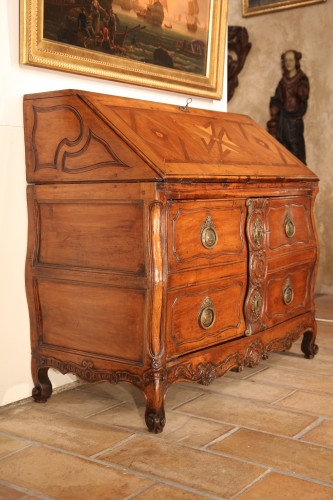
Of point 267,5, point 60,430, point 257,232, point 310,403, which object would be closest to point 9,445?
point 60,430

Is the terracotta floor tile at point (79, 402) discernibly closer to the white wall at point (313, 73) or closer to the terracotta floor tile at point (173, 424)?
the terracotta floor tile at point (173, 424)

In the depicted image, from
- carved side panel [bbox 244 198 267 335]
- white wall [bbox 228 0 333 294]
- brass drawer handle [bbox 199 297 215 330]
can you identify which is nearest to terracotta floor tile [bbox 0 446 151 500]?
brass drawer handle [bbox 199 297 215 330]

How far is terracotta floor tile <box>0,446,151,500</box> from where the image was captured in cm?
256

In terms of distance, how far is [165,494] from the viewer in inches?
100

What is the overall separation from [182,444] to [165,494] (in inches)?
19.8

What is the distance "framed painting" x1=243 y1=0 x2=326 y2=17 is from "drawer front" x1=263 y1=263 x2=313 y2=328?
162 inches

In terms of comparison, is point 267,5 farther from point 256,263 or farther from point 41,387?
point 41,387

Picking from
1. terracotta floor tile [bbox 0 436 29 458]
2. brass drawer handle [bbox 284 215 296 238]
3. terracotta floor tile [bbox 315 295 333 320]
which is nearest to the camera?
terracotta floor tile [bbox 0 436 29 458]

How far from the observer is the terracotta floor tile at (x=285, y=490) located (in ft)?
8.29

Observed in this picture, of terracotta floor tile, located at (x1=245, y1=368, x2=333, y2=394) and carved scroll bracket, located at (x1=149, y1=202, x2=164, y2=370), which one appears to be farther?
terracotta floor tile, located at (x1=245, y1=368, x2=333, y2=394)

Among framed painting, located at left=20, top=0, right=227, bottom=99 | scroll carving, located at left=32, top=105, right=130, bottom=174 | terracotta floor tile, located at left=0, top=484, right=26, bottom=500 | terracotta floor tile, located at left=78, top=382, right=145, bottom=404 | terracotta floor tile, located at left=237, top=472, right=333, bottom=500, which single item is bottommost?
terracotta floor tile, located at left=78, top=382, right=145, bottom=404

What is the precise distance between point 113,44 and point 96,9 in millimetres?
235

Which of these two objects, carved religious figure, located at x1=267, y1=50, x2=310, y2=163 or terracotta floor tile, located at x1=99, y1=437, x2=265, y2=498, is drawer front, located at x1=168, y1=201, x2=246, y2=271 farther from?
carved religious figure, located at x1=267, y1=50, x2=310, y2=163

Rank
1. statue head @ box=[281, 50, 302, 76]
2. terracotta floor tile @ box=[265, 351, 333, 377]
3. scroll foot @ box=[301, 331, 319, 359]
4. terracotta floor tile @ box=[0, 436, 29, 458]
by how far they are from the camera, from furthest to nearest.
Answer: statue head @ box=[281, 50, 302, 76] < scroll foot @ box=[301, 331, 319, 359] < terracotta floor tile @ box=[265, 351, 333, 377] < terracotta floor tile @ box=[0, 436, 29, 458]
